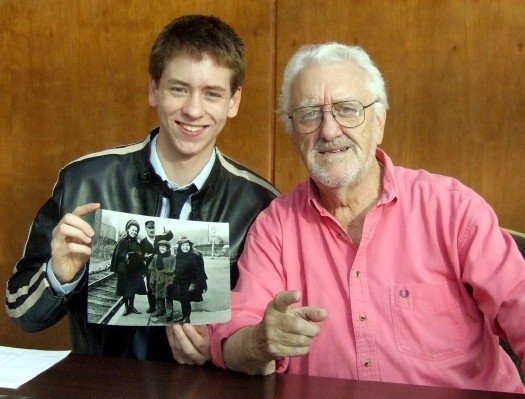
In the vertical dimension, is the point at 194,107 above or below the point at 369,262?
above

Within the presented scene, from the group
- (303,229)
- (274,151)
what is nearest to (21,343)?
(274,151)

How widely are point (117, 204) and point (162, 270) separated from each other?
408mm

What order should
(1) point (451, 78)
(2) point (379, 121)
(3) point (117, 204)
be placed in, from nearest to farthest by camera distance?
(2) point (379, 121) < (3) point (117, 204) < (1) point (451, 78)

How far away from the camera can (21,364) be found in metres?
1.25

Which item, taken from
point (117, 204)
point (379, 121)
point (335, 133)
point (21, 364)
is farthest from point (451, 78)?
point (21, 364)

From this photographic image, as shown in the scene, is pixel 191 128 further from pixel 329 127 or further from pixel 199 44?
pixel 329 127

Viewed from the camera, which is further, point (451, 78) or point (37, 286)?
point (451, 78)

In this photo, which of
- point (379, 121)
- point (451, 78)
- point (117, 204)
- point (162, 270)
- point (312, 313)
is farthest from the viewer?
point (451, 78)

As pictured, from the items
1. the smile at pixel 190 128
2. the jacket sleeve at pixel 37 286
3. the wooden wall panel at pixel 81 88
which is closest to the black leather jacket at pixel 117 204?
the jacket sleeve at pixel 37 286

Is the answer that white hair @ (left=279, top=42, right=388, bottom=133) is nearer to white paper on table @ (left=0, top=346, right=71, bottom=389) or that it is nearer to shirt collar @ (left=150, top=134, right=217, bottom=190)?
shirt collar @ (left=150, top=134, right=217, bottom=190)

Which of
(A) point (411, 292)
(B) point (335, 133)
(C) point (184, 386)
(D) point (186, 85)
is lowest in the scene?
(C) point (184, 386)

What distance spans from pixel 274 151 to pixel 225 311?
112 cm

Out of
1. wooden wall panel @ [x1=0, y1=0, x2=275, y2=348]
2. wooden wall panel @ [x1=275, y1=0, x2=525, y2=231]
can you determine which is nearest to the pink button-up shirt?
wooden wall panel @ [x1=275, y1=0, x2=525, y2=231]

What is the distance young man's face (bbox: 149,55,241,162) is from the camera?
5.43ft
